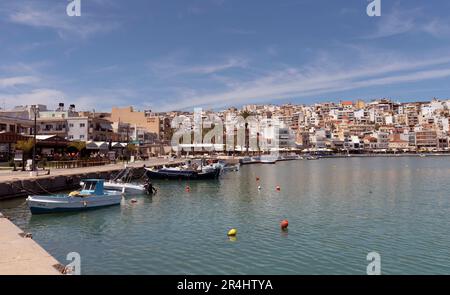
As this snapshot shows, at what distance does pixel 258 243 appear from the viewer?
76.2 feet

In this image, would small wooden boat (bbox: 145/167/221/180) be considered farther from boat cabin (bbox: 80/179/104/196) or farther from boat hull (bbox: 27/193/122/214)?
boat cabin (bbox: 80/179/104/196)

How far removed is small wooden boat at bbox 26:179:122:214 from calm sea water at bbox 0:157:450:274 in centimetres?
91

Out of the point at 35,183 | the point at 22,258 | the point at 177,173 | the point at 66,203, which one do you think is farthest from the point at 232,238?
the point at 177,173

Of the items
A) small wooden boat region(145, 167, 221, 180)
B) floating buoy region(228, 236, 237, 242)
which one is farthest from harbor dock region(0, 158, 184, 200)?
floating buoy region(228, 236, 237, 242)

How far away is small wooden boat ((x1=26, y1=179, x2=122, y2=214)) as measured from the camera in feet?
103

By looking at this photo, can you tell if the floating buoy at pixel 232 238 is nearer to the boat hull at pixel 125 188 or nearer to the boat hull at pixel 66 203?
the boat hull at pixel 66 203

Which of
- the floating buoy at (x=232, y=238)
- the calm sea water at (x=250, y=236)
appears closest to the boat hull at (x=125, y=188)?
the calm sea water at (x=250, y=236)

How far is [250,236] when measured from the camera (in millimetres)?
25016

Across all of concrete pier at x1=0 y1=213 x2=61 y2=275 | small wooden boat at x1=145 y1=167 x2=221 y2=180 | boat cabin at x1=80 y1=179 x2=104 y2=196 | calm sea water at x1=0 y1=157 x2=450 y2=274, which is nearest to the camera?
concrete pier at x1=0 y1=213 x2=61 y2=275

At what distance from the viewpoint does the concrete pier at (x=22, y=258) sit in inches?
524

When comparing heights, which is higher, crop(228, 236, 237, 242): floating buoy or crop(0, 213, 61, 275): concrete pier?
crop(0, 213, 61, 275): concrete pier

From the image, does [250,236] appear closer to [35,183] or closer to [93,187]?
[93,187]

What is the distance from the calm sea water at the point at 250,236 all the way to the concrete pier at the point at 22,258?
287 cm

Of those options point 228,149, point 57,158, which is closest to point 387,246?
point 57,158
